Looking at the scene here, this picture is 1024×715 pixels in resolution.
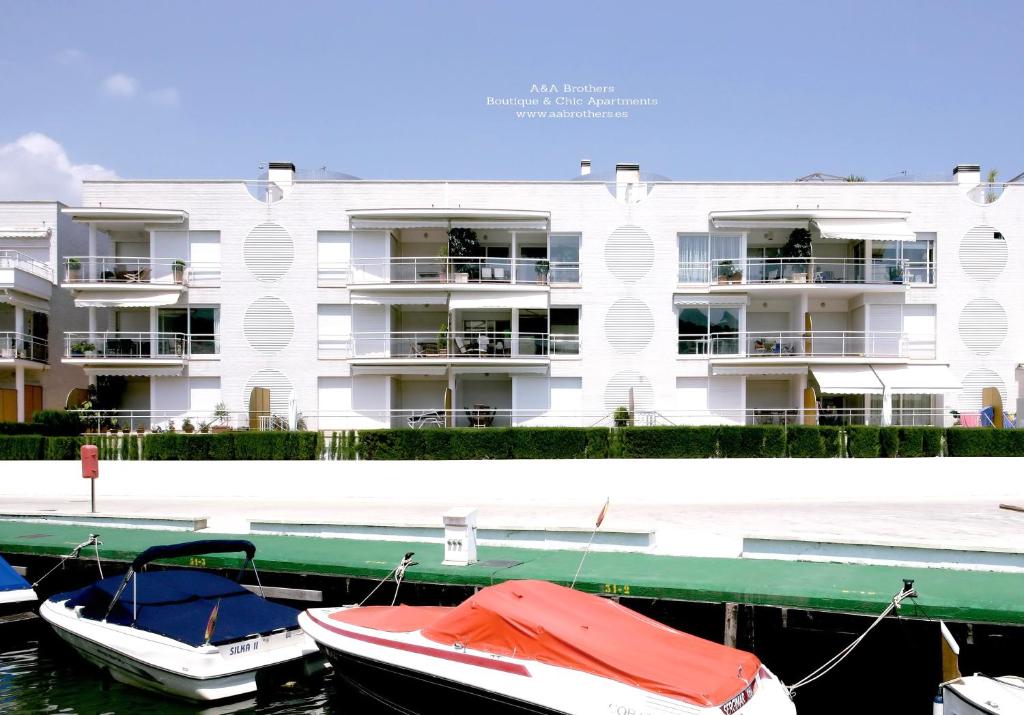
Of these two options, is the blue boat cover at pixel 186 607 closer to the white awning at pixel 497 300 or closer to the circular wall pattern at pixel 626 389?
the white awning at pixel 497 300

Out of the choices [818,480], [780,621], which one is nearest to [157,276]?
[818,480]

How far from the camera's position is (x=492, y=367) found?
3634cm

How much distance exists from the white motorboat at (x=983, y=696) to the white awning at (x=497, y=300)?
27959 mm

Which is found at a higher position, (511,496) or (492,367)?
(492,367)

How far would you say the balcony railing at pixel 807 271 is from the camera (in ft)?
121

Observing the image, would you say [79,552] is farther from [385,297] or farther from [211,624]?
[385,297]

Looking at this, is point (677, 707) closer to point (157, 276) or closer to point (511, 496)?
point (511, 496)

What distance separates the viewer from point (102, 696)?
12227 millimetres

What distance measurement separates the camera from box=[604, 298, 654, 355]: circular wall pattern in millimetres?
37500

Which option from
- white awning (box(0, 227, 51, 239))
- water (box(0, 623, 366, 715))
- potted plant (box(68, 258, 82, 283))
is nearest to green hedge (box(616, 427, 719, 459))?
water (box(0, 623, 366, 715))

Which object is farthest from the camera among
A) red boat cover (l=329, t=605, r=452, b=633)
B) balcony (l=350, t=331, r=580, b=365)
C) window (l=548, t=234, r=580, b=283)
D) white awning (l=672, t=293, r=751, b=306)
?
window (l=548, t=234, r=580, b=283)

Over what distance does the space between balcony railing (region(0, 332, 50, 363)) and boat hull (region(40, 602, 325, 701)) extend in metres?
28.9

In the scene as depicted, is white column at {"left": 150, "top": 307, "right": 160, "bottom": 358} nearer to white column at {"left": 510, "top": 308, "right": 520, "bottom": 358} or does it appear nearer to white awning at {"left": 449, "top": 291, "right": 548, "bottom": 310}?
white awning at {"left": 449, "top": 291, "right": 548, "bottom": 310}

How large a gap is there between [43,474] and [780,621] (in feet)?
91.8
